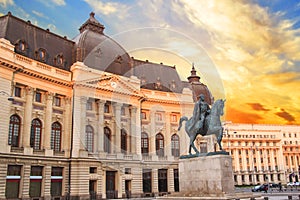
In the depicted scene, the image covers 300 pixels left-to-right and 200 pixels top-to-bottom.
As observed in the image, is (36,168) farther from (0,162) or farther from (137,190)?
(137,190)

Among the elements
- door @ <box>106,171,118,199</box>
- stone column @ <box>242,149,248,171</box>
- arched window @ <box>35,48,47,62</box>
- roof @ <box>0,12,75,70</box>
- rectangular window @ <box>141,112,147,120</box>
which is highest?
roof @ <box>0,12,75,70</box>

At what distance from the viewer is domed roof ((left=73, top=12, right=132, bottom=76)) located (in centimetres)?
4806

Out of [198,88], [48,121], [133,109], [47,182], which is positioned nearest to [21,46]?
[48,121]

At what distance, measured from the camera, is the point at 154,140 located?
5403 centimetres

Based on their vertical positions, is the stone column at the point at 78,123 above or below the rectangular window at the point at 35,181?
above

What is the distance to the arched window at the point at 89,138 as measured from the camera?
44.9 meters

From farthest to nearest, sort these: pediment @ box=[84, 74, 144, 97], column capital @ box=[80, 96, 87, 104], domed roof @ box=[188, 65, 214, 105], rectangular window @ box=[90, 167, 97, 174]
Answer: domed roof @ box=[188, 65, 214, 105], pediment @ box=[84, 74, 144, 97], column capital @ box=[80, 96, 87, 104], rectangular window @ box=[90, 167, 97, 174]

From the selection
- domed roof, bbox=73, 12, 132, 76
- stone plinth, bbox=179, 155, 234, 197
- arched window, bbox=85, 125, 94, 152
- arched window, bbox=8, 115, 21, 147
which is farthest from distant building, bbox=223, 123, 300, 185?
stone plinth, bbox=179, 155, 234, 197

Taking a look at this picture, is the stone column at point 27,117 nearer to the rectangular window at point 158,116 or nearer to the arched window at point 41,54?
the arched window at point 41,54

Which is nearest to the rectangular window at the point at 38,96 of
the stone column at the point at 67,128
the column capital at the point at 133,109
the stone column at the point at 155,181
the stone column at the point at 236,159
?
the stone column at the point at 67,128

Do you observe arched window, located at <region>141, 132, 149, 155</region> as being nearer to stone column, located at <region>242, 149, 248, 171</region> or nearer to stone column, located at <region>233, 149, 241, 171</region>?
stone column, located at <region>233, 149, 241, 171</region>

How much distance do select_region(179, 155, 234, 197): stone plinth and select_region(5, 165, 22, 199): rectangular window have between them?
66.9 ft

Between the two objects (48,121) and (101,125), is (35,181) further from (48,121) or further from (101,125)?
(101,125)

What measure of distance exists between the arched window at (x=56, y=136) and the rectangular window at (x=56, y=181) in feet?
8.97
